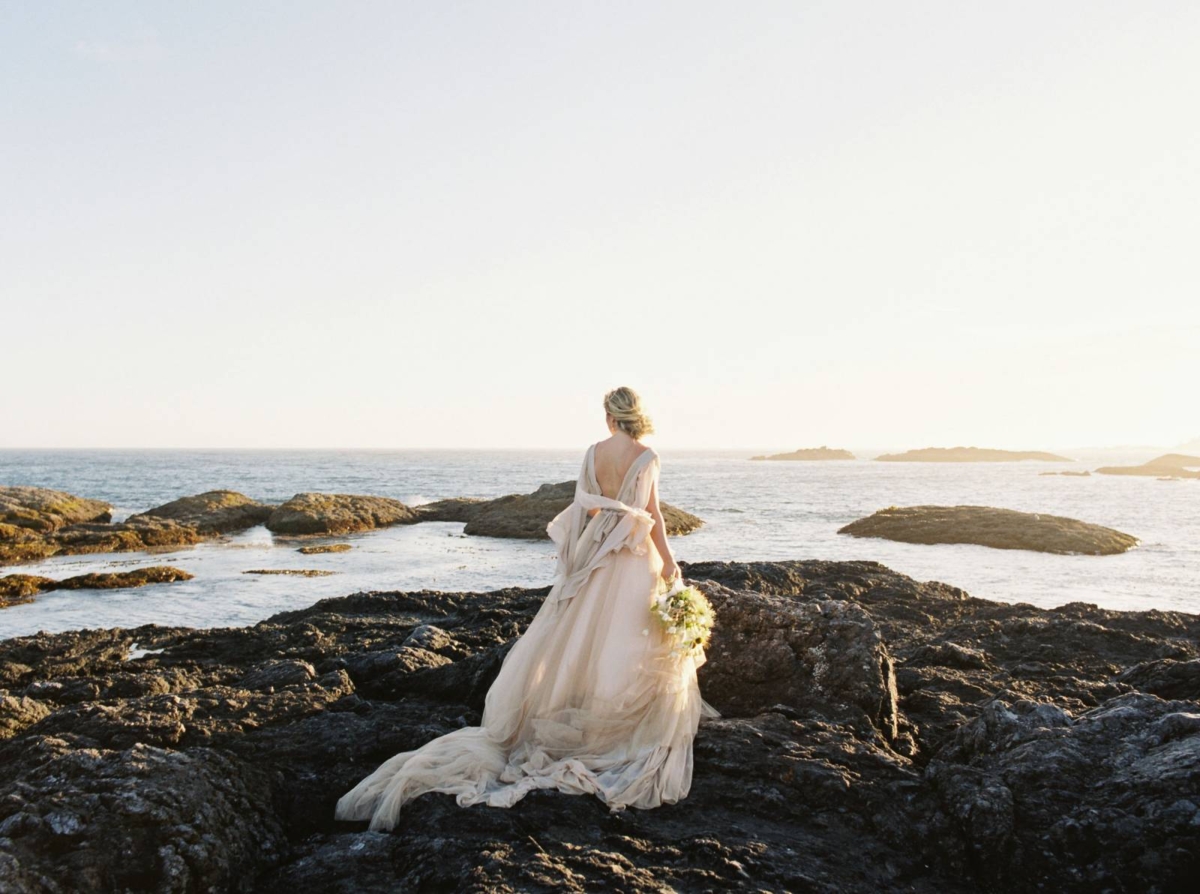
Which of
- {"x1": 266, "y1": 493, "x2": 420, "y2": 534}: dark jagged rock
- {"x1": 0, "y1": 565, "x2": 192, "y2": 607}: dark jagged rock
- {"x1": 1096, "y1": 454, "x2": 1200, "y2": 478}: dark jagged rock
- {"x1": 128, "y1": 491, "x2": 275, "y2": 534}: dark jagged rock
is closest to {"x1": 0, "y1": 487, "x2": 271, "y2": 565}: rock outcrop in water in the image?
{"x1": 128, "y1": 491, "x2": 275, "y2": 534}: dark jagged rock

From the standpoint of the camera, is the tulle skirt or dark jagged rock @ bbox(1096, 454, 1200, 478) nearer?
the tulle skirt

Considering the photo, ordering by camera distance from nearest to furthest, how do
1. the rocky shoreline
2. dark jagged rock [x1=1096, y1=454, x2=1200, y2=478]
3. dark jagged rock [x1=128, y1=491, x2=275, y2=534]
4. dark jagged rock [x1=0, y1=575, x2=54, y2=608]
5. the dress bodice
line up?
the dress bodice → dark jagged rock [x1=0, y1=575, x2=54, y2=608] → the rocky shoreline → dark jagged rock [x1=128, y1=491, x2=275, y2=534] → dark jagged rock [x1=1096, y1=454, x2=1200, y2=478]

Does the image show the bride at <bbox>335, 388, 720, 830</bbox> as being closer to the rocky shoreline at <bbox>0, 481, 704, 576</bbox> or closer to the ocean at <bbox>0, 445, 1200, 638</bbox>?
the ocean at <bbox>0, 445, 1200, 638</bbox>

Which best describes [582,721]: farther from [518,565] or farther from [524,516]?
[524,516]

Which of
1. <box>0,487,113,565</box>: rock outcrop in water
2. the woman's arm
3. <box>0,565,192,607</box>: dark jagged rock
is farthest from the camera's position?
<box>0,487,113,565</box>: rock outcrop in water

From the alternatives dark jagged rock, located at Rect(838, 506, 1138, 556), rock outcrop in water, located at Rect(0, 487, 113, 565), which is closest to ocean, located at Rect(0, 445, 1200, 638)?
dark jagged rock, located at Rect(838, 506, 1138, 556)

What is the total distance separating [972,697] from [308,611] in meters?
10.7

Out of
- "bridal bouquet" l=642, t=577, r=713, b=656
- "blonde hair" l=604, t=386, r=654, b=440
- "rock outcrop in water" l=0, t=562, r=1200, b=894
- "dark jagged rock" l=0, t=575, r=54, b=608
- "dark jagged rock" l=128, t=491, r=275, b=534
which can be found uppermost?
"blonde hair" l=604, t=386, r=654, b=440

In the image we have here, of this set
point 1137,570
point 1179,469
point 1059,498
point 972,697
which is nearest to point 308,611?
point 972,697

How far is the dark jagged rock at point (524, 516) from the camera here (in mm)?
33812

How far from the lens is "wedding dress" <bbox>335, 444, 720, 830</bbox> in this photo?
536 cm

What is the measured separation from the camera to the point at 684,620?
631 centimetres

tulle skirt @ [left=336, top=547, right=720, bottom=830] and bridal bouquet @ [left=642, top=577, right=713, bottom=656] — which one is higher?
bridal bouquet @ [left=642, top=577, right=713, bottom=656]

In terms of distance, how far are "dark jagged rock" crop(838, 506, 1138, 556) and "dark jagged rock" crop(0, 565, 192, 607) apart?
2482 cm
